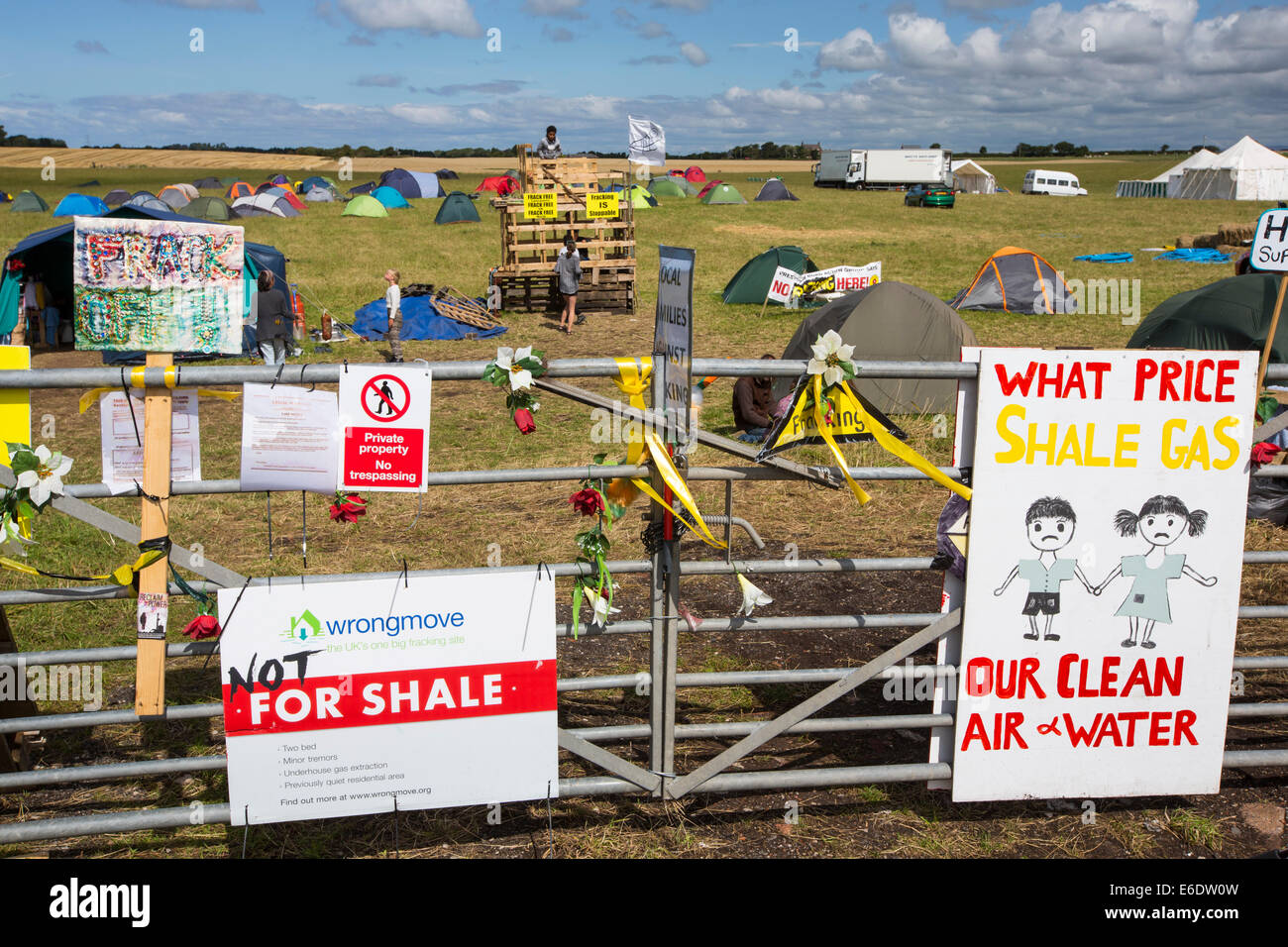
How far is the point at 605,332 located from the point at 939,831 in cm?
1517

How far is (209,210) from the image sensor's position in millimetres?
37969

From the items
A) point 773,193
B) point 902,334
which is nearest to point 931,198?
point 773,193

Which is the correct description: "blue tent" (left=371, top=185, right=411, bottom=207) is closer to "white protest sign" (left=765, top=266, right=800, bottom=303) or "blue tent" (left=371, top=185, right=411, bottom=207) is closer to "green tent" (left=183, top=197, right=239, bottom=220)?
"green tent" (left=183, top=197, right=239, bottom=220)

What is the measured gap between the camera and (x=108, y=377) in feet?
11.2

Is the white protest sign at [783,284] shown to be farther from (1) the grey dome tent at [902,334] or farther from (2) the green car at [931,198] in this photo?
(2) the green car at [931,198]

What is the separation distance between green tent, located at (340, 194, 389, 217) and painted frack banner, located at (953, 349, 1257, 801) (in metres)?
42.4

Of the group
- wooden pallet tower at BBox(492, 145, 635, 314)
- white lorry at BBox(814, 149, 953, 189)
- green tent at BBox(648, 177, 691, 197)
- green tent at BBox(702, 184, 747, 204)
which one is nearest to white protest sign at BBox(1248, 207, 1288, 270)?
wooden pallet tower at BBox(492, 145, 635, 314)

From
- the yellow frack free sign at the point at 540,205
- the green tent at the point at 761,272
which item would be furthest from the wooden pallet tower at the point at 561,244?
the green tent at the point at 761,272

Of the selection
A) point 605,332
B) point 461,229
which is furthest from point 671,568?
point 461,229

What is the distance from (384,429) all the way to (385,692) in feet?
3.12

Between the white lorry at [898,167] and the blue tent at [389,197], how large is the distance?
33.3 m

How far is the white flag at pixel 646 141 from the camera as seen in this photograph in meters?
23.3

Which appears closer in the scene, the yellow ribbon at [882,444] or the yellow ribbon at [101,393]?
the yellow ribbon at [101,393]

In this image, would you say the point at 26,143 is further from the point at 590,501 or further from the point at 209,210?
the point at 590,501
